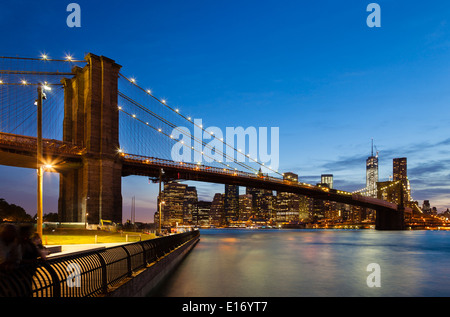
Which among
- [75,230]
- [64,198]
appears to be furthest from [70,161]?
[75,230]

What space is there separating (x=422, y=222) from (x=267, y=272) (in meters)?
157

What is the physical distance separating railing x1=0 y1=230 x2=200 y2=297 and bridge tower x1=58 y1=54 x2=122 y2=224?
4226 cm

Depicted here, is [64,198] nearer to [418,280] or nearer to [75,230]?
[75,230]

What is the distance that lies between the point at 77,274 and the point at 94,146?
49472mm

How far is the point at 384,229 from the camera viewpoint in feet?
415

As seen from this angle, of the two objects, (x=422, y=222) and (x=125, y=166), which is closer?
(x=125, y=166)

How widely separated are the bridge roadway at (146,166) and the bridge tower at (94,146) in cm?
199

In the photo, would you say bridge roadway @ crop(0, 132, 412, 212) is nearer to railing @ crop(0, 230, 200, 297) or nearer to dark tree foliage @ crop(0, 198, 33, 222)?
railing @ crop(0, 230, 200, 297)

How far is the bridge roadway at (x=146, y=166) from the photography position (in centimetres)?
5012

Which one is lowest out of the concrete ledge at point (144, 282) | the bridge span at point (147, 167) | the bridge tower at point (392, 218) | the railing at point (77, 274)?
the bridge tower at point (392, 218)

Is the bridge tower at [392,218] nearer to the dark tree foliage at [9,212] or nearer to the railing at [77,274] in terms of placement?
the dark tree foliage at [9,212]

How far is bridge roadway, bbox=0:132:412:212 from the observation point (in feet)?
164

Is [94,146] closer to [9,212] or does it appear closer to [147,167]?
[147,167]

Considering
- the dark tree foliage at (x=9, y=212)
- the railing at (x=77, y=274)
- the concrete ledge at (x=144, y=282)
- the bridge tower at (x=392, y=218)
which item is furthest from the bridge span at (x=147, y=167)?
the dark tree foliage at (x=9, y=212)
